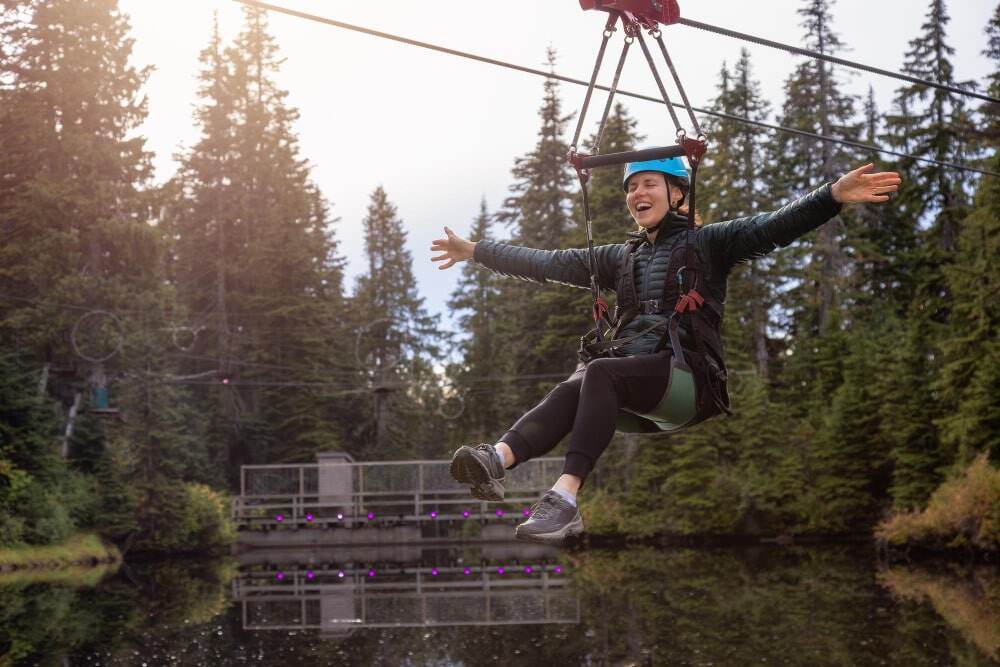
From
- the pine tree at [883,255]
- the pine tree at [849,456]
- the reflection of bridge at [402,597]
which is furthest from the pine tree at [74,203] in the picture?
the pine tree at [883,255]

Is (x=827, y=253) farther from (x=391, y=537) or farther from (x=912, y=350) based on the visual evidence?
(x=391, y=537)

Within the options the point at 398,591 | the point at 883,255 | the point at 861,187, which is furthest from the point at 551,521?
the point at 883,255

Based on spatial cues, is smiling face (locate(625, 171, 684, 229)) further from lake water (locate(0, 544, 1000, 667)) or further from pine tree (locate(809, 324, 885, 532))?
pine tree (locate(809, 324, 885, 532))

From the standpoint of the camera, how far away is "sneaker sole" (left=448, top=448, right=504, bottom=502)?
545 centimetres

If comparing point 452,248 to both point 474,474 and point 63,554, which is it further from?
point 63,554

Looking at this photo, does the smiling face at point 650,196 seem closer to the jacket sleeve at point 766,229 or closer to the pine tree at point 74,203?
the jacket sleeve at point 766,229

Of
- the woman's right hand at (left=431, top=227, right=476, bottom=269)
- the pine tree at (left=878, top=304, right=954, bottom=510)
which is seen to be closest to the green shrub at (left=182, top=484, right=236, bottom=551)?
the pine tree at (left=878, top=304, right=954, bottom=510)

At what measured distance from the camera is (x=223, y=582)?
3409 centimetres

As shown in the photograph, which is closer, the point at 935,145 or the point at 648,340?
the point at 648,340

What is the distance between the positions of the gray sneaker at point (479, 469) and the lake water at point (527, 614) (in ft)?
49.1

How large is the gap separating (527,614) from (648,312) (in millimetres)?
21479

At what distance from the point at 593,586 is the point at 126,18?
91.3 ft

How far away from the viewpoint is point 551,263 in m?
6.58

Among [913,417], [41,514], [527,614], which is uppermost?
[913,417]
